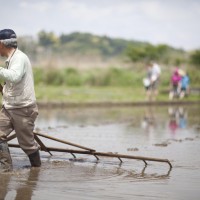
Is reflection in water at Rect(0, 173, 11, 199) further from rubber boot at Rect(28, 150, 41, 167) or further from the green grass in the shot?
the green grass

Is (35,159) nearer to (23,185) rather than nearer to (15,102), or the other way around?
(15,102)

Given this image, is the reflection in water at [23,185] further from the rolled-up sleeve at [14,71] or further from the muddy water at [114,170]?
the rolled-up sleeve at [14,71]

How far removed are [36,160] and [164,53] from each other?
74.3 m

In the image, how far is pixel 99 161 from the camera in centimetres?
1016

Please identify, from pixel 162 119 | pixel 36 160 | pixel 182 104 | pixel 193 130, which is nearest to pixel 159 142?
pixel 193 130

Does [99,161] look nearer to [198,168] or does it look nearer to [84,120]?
[198,168]

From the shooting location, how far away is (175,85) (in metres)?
32.7

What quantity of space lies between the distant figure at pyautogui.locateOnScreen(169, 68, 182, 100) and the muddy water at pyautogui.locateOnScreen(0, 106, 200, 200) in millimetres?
15756

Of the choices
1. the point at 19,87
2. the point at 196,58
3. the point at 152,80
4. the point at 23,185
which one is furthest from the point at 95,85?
the point at 23,185

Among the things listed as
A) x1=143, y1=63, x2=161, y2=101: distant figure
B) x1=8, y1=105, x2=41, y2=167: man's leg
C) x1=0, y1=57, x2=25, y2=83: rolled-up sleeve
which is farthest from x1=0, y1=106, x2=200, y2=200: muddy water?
x1=143, y1=63, x2=161, y2=101: distant figure

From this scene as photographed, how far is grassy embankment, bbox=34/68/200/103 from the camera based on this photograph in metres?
29.0

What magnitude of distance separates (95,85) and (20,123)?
29893 millimetres

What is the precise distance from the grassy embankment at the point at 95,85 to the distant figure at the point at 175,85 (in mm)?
444

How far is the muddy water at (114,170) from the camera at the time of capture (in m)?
7.47
